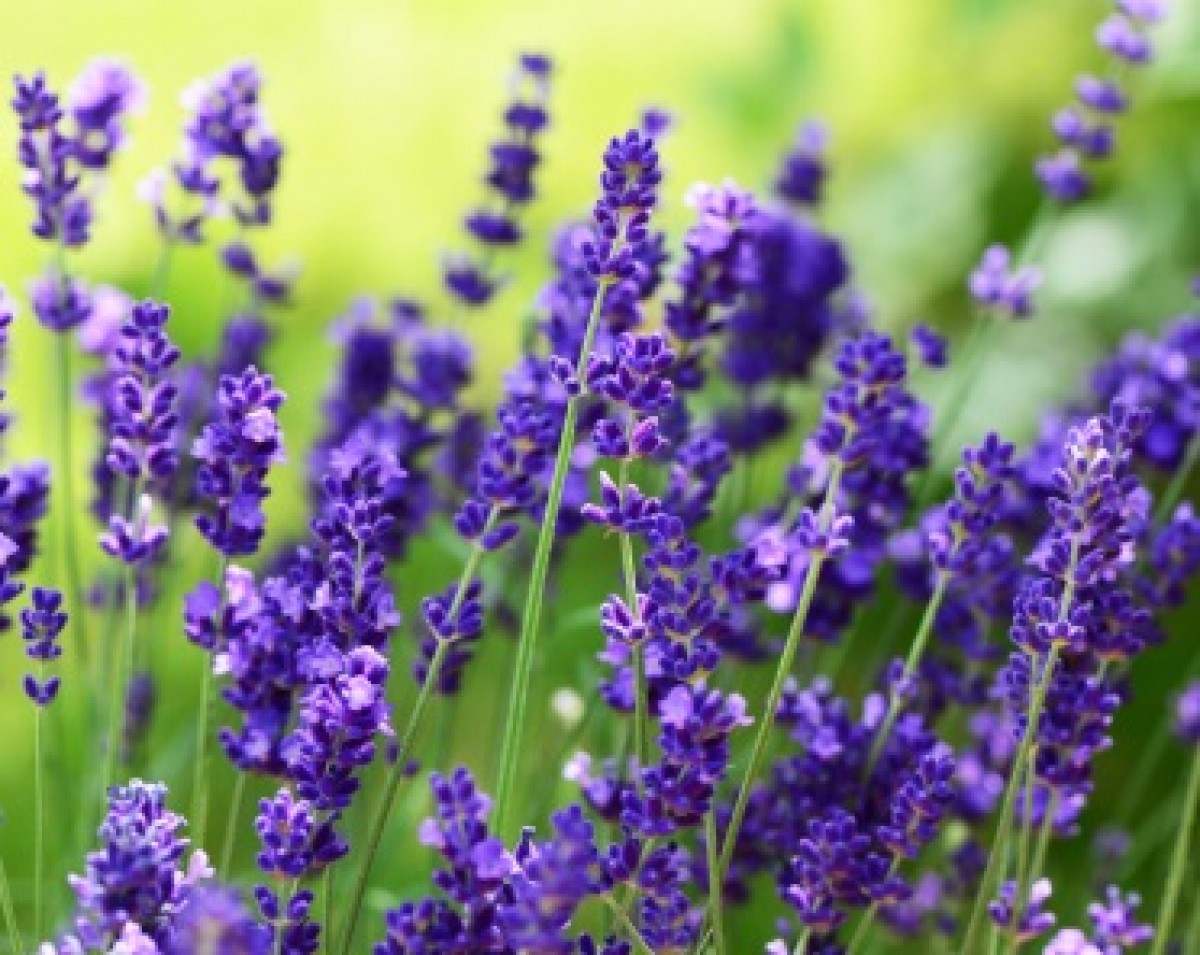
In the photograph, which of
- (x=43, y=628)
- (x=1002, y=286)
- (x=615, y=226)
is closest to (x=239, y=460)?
(x=43, y=628)

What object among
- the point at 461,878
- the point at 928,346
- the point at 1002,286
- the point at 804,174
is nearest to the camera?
the point at 461,878

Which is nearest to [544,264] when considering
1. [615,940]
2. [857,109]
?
[857,109]

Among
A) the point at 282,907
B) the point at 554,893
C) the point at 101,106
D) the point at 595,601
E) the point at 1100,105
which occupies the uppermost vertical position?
the point at 595,601

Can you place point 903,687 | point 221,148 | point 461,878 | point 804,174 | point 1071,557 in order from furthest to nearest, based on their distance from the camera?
point 804,174 → point 221,148 → point 903,687 → point 1071,557 → point 461,878

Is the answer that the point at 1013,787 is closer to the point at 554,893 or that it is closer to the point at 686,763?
the point at 686,763

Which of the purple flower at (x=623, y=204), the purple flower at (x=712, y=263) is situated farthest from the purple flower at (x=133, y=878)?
the purple flower at (x=712, y=263)

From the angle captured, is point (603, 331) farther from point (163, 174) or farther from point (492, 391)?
point (492, 391)

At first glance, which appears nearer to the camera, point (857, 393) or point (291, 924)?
point (291, 924)

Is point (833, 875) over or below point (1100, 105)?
below
